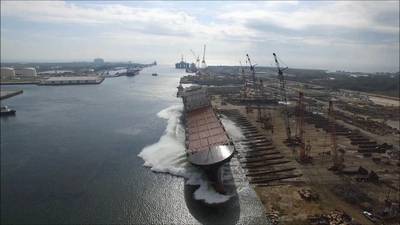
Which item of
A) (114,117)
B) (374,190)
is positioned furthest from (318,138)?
(114,117)

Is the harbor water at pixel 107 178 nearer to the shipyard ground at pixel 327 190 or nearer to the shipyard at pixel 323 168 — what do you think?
the shipyard ground at pixel 327 190

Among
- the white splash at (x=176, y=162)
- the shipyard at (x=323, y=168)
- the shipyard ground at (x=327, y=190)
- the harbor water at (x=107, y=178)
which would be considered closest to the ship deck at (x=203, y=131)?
the white splash at (x=176, y=162)

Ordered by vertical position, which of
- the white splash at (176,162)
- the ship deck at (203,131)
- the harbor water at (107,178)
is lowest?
the harbor water at (107,178)

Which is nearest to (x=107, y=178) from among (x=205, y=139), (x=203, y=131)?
(x=205, y=139)

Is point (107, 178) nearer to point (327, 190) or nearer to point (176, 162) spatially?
point (176, 162)

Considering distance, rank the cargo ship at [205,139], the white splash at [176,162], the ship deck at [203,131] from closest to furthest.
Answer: the white splash at [176,162]
the cargo ship at [205,139]
the ship deck at [203,131]

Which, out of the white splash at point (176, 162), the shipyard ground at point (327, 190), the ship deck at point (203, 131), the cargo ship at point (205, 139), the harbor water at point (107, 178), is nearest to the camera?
the shipyard ground at point (327, 190)

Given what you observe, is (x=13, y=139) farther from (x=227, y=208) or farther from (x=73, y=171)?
(x=227, y=208)

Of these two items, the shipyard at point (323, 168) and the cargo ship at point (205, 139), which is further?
the cargo ship at point (205, 139)
